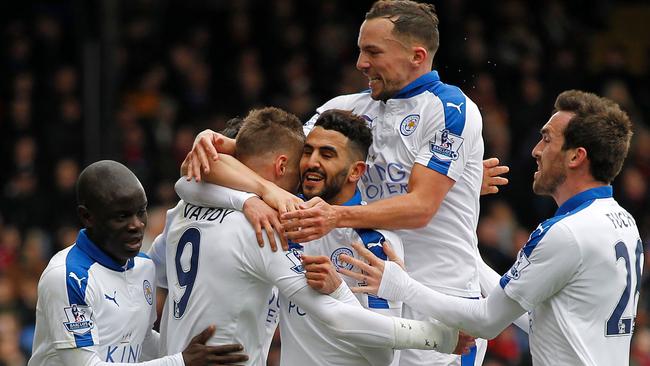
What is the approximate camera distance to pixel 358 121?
622cm

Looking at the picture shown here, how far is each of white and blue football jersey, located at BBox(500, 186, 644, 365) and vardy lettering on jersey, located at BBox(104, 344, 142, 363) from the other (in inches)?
73.4

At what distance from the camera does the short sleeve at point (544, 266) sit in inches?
226

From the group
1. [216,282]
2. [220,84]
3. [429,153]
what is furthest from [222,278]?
[220,84]

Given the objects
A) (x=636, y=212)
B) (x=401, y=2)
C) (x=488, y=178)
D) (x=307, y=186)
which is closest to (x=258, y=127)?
(x=307, y=186)

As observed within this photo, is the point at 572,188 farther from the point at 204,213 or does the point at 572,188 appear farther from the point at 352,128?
the point at 204,213

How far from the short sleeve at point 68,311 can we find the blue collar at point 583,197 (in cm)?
235

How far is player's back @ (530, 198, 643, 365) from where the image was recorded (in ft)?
19.0

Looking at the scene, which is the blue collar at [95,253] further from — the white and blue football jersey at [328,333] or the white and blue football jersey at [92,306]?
the white and blue football jersey at [328,333]

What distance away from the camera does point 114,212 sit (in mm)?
5871

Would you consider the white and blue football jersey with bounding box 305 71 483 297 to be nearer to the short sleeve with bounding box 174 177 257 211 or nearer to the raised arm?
the raised arm

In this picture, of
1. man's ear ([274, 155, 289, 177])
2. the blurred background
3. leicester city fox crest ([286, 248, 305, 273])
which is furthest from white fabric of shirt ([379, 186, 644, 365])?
the blurred background

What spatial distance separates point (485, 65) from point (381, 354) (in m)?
9.55

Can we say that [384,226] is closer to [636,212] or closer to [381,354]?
[381,354]

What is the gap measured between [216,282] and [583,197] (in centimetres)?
184
